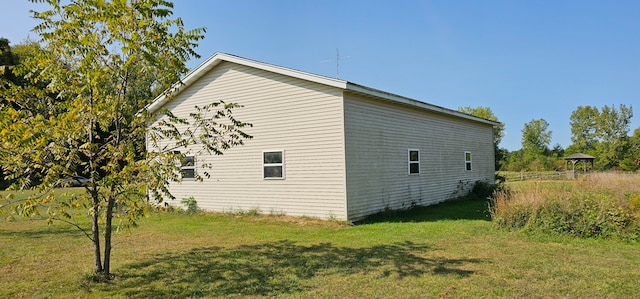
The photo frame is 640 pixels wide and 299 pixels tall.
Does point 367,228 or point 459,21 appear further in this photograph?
point 459,21

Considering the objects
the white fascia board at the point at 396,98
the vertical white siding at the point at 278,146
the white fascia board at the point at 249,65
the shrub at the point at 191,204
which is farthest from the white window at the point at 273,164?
the shrub at the point at 191,204

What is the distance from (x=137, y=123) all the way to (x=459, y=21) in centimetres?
1288

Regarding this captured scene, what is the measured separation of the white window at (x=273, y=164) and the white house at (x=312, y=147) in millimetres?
29

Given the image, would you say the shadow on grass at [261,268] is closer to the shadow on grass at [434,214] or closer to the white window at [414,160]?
the shadow on grass at [434,214]

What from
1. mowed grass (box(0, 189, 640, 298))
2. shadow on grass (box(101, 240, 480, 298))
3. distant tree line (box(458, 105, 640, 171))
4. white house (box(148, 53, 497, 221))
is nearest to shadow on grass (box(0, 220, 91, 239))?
mowed grass (box(0, 189, 640, 298))

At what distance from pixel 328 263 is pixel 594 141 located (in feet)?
215

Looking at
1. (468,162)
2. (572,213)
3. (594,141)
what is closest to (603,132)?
(594,141)

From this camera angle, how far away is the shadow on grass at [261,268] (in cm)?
516

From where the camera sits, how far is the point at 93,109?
525cm

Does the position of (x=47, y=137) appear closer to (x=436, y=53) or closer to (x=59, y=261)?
(x=59, y=261)

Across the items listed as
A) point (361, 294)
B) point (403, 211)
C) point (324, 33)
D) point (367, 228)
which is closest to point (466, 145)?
point (403, 211)

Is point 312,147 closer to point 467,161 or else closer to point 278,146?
point 278,146

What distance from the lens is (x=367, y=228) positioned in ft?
31.4

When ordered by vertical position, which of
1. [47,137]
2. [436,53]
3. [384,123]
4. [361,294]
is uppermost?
[436,53]
